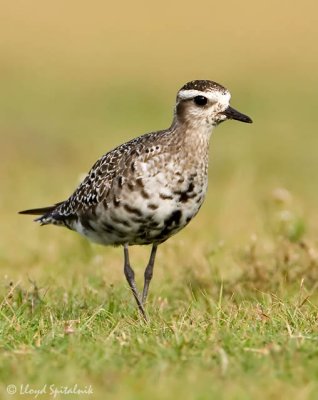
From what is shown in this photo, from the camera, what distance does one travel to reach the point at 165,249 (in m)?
9.70

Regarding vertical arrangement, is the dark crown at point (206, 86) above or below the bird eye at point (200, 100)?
above

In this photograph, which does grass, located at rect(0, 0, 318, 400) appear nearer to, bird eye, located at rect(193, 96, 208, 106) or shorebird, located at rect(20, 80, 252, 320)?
shorebird, located at rect(20, 80, 252, 320)

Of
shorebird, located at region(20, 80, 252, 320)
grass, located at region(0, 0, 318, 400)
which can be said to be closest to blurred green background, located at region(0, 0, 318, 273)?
grass, located at region(0, 0, 318, 400)

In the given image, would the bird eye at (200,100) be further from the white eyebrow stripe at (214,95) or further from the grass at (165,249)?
the grass at (165,249)

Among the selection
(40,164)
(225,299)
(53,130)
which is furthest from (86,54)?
(225,299)

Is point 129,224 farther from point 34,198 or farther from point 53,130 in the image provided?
point 53,130

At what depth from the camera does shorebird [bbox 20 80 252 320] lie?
24.4 ft

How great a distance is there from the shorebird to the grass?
0.59 metres

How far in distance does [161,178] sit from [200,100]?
678 mm

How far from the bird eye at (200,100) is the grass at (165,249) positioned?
4.80 feet

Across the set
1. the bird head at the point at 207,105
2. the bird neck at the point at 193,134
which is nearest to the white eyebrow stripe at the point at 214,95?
the bird head at the point at 207,105

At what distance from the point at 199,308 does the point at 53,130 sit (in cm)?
1312

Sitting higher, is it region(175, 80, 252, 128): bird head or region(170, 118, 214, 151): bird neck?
region(175, 80, 252, 128): bird head

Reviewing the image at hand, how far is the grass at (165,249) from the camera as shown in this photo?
18.2ft
